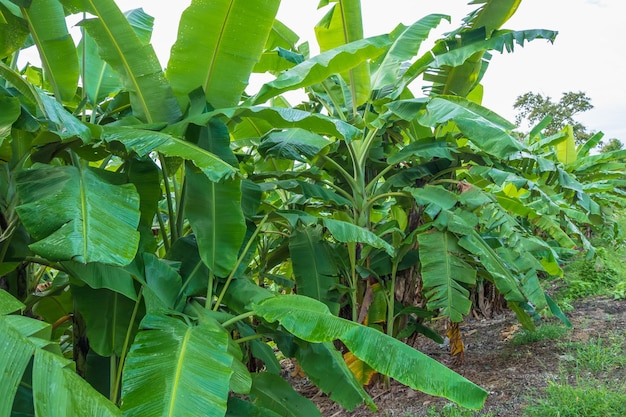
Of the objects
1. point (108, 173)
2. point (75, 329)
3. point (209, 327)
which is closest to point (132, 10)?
point (108, 173)

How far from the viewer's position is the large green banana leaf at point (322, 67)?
251cm

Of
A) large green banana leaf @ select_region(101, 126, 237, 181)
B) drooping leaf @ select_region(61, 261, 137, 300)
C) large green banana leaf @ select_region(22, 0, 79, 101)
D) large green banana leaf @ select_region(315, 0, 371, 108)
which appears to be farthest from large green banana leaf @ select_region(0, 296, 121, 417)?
large green banana leaf @ select_region(315, 0, 371, 108)

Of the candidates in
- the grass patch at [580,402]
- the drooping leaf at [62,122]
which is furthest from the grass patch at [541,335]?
the drooping leaf at [62,122]

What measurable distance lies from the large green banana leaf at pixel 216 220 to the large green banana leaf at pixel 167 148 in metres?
0.47

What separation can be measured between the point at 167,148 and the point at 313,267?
1591mm

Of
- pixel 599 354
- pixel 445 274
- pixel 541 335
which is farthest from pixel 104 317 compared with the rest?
pixel 541 335

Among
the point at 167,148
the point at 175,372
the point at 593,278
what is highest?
the point at 167,148

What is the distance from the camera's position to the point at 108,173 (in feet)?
8.04

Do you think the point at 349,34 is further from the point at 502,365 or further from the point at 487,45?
the point at 502,365

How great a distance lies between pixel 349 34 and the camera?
12.7ft

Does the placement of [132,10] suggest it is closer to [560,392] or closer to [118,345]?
[118,345]

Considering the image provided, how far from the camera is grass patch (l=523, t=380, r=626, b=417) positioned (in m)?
2.78

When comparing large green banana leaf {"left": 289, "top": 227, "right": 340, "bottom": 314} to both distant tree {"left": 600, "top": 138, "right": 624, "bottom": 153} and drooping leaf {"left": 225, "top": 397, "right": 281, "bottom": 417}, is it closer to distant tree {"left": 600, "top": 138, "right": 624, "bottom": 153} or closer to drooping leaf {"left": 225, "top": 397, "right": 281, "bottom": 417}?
drooping leaf {"left": 225, "top": 397, "right": 281, "bottom": 417}

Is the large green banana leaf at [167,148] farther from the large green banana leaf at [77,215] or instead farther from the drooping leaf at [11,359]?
the drooping leaf at [11,359]
